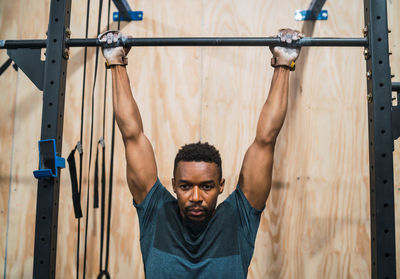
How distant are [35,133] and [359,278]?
2.26m

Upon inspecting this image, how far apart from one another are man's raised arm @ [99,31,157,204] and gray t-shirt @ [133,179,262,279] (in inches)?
2.4

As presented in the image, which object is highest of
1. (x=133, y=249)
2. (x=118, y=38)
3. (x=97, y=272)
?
(x=118, y=38)

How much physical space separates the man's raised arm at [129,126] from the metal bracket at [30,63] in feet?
0.94

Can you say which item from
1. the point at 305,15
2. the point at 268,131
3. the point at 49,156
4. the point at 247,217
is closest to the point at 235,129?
the point at 268,131

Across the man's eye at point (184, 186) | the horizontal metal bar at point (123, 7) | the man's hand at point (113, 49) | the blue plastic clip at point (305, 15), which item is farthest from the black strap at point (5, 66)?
the blue plastic clip at point (305, 15)

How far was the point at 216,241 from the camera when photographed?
4.78 feet

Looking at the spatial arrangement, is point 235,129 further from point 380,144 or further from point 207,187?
point 380,144

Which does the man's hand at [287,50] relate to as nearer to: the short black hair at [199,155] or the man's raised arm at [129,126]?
the short black hair at [199,155]

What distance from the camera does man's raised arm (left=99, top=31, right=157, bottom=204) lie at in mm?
1524

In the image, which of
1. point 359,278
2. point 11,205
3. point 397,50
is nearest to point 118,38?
point 11,205

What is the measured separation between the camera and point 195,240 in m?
1.48

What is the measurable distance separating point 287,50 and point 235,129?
0.76 meters

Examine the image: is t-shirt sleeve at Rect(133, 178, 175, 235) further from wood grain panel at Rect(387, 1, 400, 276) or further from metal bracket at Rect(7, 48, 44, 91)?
wood grain panel at Rect(387, 1, 400, 276)

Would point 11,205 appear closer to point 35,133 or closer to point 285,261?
point 35,133
